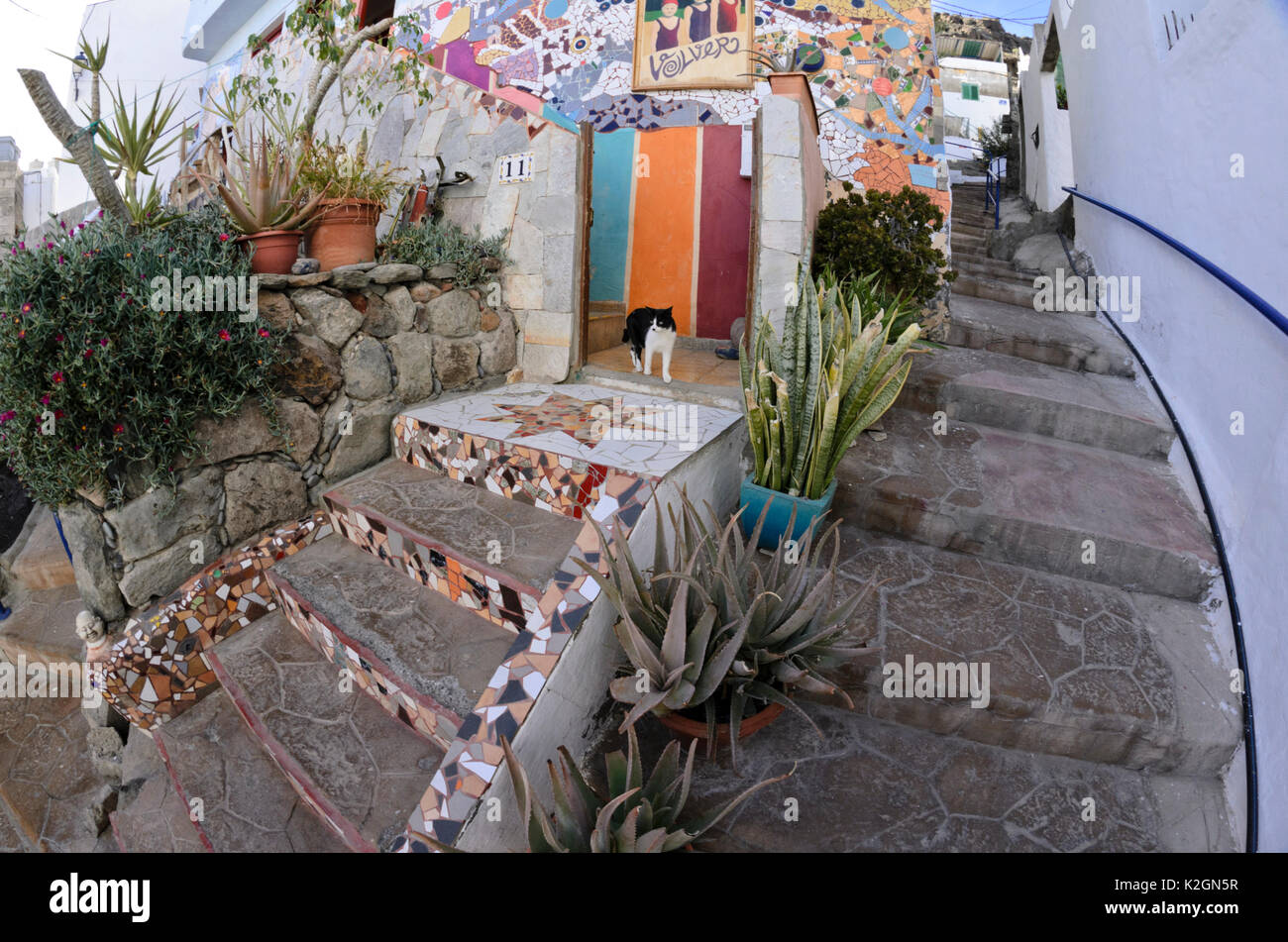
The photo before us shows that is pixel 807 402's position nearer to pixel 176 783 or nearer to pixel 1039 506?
pixel 1039 506

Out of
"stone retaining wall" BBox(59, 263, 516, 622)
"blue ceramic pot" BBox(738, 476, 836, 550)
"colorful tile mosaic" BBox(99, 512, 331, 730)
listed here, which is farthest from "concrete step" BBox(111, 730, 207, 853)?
"blue ceramic pot" BBox(738, 476, 836, 550)

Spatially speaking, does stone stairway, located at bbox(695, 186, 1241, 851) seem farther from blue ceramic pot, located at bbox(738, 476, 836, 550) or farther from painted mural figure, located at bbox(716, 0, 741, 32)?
painted mural figure, located at bbox(716, 0, 741, 32)

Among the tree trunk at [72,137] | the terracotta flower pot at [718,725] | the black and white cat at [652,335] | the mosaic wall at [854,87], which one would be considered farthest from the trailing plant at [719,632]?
the mosaic wall at [854,87]

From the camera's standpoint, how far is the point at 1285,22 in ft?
8.18

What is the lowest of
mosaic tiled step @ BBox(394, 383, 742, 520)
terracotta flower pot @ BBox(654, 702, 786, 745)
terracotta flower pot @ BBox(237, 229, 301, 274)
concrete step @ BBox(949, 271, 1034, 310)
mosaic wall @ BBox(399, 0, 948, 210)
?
terracotta flower pot @ BBox(654, 702, 786, 745)

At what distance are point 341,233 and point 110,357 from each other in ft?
4.64

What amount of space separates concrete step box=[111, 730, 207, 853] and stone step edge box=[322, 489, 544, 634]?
3.50ft

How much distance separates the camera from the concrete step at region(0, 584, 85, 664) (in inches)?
127

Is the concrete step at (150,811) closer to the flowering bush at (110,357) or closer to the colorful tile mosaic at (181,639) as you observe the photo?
the colorful tile mosaic at (181,639)

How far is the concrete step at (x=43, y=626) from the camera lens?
3.21m

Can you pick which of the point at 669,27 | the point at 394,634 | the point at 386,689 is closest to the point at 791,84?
the point at 669,27

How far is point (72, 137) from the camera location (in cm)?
254

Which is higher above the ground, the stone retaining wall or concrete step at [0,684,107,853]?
the stone retaining wall

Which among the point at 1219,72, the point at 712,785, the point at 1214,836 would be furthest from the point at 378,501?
the point at 1219,72
